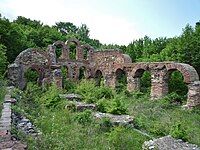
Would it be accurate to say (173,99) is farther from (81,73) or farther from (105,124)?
(81,73)

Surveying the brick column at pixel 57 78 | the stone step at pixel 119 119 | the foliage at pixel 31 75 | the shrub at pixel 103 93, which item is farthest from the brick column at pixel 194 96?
the foliage at pixel 31 75

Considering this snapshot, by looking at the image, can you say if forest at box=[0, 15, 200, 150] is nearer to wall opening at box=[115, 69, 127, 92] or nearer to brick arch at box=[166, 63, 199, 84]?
wall opening at box=[115, 69, 127, 92]

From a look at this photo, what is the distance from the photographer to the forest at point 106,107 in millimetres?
10562

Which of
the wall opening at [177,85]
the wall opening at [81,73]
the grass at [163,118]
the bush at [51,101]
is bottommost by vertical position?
the grass at [163,118]

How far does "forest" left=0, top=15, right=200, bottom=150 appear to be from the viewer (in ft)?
34.7

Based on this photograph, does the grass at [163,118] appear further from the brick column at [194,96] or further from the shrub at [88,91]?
the shrub at [88,91]

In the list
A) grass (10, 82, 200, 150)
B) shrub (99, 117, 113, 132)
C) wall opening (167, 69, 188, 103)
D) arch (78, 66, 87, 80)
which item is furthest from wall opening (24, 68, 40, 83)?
shrub (99, 117, 113, 132)

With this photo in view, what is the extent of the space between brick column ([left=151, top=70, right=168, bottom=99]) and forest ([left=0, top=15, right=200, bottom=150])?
0.58 meters

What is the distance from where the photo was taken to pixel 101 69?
28594mm

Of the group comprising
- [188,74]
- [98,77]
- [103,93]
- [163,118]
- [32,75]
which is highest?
[188,74]

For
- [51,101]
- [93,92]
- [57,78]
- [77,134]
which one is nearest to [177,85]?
[93,92]

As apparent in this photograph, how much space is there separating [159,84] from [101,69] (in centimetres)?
690

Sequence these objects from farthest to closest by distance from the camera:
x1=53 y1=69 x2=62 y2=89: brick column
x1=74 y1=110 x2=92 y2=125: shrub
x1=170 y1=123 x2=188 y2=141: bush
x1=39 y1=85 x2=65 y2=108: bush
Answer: x1=53 y1=69 x2=62 y2=89: brick column < x1=39 y1=85 x2=65 y2=108: bush < x1=74 y1=110 x2=92 y2=125: shrub < x1=170 y1=123 x2=188 y2=141: bush

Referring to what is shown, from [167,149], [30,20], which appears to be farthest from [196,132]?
[30,20]
